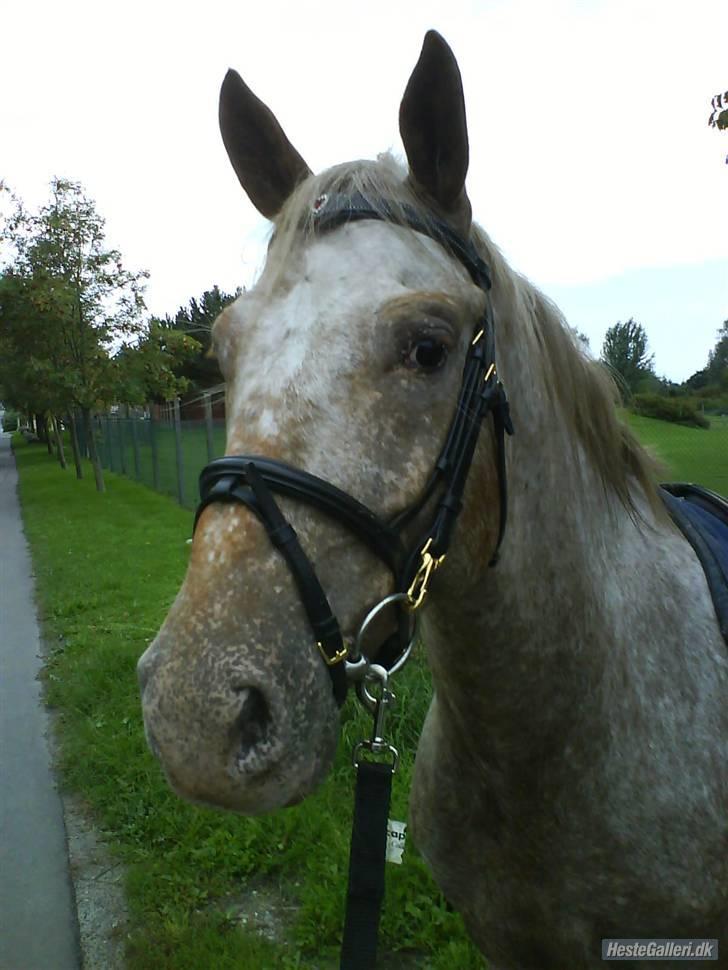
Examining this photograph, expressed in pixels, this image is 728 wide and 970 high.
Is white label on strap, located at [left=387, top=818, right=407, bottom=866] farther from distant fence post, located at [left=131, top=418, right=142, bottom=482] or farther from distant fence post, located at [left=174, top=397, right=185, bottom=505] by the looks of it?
distant fence post, located at [left=131, top=418, right=142, bottom=482]

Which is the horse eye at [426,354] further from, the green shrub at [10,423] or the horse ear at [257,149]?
the green shrub at [10,423]

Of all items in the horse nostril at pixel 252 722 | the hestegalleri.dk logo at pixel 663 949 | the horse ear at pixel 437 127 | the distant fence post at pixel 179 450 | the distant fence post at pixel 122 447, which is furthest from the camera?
the distant fence post at pixel 122 447

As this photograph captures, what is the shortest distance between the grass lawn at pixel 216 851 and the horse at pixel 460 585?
1.17m

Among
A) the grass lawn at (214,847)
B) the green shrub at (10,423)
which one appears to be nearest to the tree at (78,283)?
the grass lawn at (214,847)

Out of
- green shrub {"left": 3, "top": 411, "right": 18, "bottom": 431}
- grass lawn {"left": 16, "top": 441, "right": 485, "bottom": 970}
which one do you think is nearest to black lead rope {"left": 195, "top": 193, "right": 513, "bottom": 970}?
grass lawn {"left": 16, "top": 441, "right": 485, "bottom": 970}

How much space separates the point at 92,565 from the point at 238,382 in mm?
9064

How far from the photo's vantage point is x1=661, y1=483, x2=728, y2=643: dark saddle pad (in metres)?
1.94

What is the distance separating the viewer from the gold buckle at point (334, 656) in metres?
1.28

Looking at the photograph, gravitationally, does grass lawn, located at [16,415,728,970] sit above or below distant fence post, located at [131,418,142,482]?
below

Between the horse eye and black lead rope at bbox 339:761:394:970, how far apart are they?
37.0 inches

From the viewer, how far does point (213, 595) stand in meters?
1.24

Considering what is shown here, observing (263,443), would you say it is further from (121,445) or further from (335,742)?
(121,445)

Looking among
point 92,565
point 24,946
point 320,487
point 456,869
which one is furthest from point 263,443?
point 92,565

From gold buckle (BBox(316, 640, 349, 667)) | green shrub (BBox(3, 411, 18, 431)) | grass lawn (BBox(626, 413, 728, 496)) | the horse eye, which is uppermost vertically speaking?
the horse eye
